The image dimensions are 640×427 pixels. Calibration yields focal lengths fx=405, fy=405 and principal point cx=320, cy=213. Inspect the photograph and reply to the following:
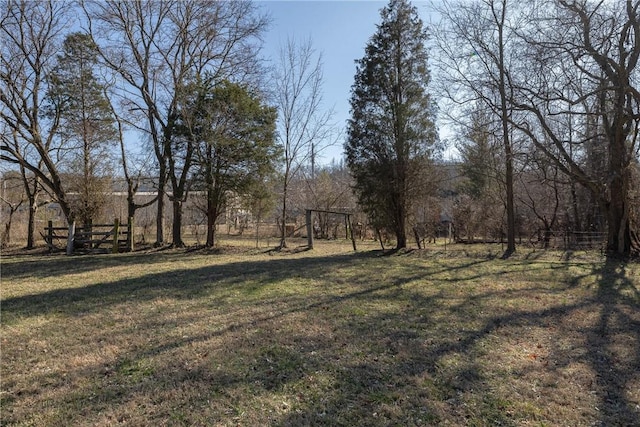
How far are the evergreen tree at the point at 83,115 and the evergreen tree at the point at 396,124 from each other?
11.0 m

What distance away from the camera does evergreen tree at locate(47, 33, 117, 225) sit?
1650 centimetres

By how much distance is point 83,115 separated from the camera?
1694 centimetres

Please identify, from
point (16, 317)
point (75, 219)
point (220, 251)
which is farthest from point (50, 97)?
point (16, 317)

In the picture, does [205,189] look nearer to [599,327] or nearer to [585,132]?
[599,327]

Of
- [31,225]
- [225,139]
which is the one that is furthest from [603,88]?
[31,225]

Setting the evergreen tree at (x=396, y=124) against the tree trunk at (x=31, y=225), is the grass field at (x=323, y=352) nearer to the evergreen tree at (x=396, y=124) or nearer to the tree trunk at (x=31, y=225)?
the evergreen tree at (x=396, y=124)

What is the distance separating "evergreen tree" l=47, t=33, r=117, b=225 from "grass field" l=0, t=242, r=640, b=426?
9252 millimetres

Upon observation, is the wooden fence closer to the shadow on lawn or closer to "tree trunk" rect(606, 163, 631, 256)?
the shadow on lawn

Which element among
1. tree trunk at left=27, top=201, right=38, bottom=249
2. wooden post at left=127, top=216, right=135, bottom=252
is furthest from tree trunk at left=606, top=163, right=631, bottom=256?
tree trunk at left=27, top=201, right=38, bottom=249

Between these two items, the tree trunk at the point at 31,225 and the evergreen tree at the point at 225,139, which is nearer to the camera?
the evergreen tree at the point at 225,139

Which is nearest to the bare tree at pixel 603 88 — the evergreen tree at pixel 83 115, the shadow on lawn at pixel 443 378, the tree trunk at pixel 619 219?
the tree trunk at pixel 619 219

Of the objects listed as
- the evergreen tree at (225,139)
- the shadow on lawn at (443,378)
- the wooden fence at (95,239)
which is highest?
the evergreen tree at (225,139)

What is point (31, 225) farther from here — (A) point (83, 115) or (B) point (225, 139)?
(B) point (225, 139)

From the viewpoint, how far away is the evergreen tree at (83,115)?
16.5 m
